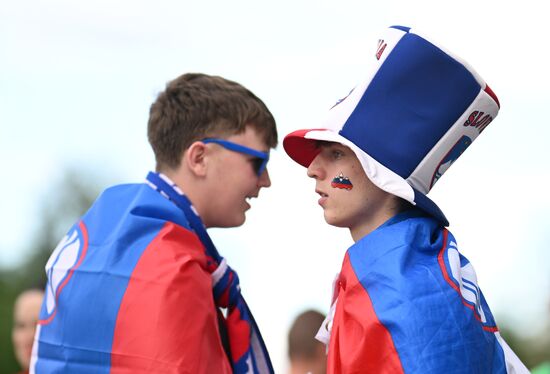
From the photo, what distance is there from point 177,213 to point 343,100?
853mm

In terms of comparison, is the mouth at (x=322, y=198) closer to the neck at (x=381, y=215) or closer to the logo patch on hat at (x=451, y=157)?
the neck at (x=381, y=215)

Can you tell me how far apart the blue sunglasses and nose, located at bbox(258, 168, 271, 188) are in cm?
2

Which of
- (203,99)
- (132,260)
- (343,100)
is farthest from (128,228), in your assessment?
(343,100)

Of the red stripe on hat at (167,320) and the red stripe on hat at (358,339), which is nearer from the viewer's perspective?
the red stripe on hat at (358,339)

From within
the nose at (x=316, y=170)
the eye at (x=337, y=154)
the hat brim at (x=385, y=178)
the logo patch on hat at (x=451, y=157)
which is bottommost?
the nose at (x=316, y=170)

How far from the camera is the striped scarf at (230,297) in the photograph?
3908 millimetres

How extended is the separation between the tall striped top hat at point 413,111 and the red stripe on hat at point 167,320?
0.78 meters

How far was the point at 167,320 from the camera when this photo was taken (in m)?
3.54

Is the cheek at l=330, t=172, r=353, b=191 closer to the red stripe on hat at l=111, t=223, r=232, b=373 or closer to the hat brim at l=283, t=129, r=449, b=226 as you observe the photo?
the hat brim at l=283, t=129, r=449, b=226

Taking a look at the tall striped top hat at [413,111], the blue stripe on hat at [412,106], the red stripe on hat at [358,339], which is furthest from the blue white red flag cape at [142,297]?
the blue stripe on hat at [412,106]

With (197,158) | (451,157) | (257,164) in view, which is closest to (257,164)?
(257,164)

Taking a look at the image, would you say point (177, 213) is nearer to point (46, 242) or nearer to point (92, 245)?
point (92, 245)

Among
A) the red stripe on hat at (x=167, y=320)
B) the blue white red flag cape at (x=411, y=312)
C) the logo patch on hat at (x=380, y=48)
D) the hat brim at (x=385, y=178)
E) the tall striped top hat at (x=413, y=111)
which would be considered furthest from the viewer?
the logo patch on hat at (x=380, y=48)

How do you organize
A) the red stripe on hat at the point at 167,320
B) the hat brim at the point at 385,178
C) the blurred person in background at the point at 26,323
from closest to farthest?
the red stripe on hat at the point at 167,320 → the hat brim at the point at 385,178 → the blurred person in background at the point at 26,323
